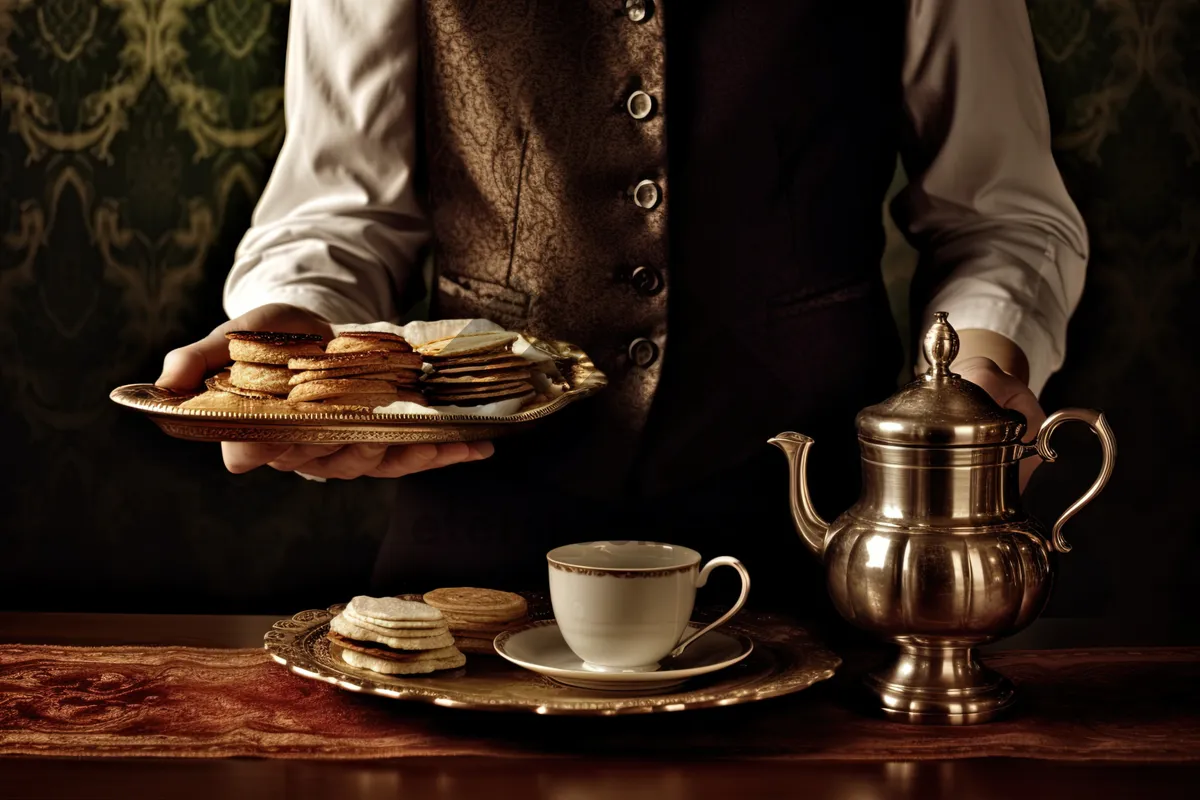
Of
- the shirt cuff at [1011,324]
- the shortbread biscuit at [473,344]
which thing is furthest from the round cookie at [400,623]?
the shirt cuff at [1011,324]

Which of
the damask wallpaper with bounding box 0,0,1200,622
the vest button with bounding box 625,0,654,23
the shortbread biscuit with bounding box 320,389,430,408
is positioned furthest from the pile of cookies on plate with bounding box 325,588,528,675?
the damask wallpaper with bounding box 0,0,1200,622

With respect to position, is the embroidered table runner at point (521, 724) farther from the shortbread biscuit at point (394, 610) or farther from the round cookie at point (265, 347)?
the round cookie at point (265, 347)

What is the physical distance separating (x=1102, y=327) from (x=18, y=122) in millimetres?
2084

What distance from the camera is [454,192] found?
4.65 ft

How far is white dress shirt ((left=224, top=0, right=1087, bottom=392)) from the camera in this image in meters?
1.37

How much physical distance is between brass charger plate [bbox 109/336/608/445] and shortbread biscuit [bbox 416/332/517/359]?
0.29ft

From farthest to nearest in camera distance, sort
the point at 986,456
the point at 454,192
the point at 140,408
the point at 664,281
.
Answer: the point at 454,192
the point at 664,281
the point at 140,408
the point at 986,456

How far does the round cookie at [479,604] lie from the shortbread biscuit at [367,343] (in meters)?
0.25

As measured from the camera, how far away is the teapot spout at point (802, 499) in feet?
3.05

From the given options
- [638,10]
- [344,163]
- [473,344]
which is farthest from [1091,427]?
[344,163]

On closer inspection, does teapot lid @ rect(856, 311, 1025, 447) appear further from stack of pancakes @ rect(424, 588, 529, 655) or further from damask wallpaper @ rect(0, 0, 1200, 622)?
damask wallpaper @ rect(0, 0, 1200, 622)

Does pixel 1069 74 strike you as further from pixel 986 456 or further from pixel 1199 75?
pixel 986 456

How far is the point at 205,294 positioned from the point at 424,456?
135cm

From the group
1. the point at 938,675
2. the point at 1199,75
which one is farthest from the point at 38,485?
the point at 1199,75
